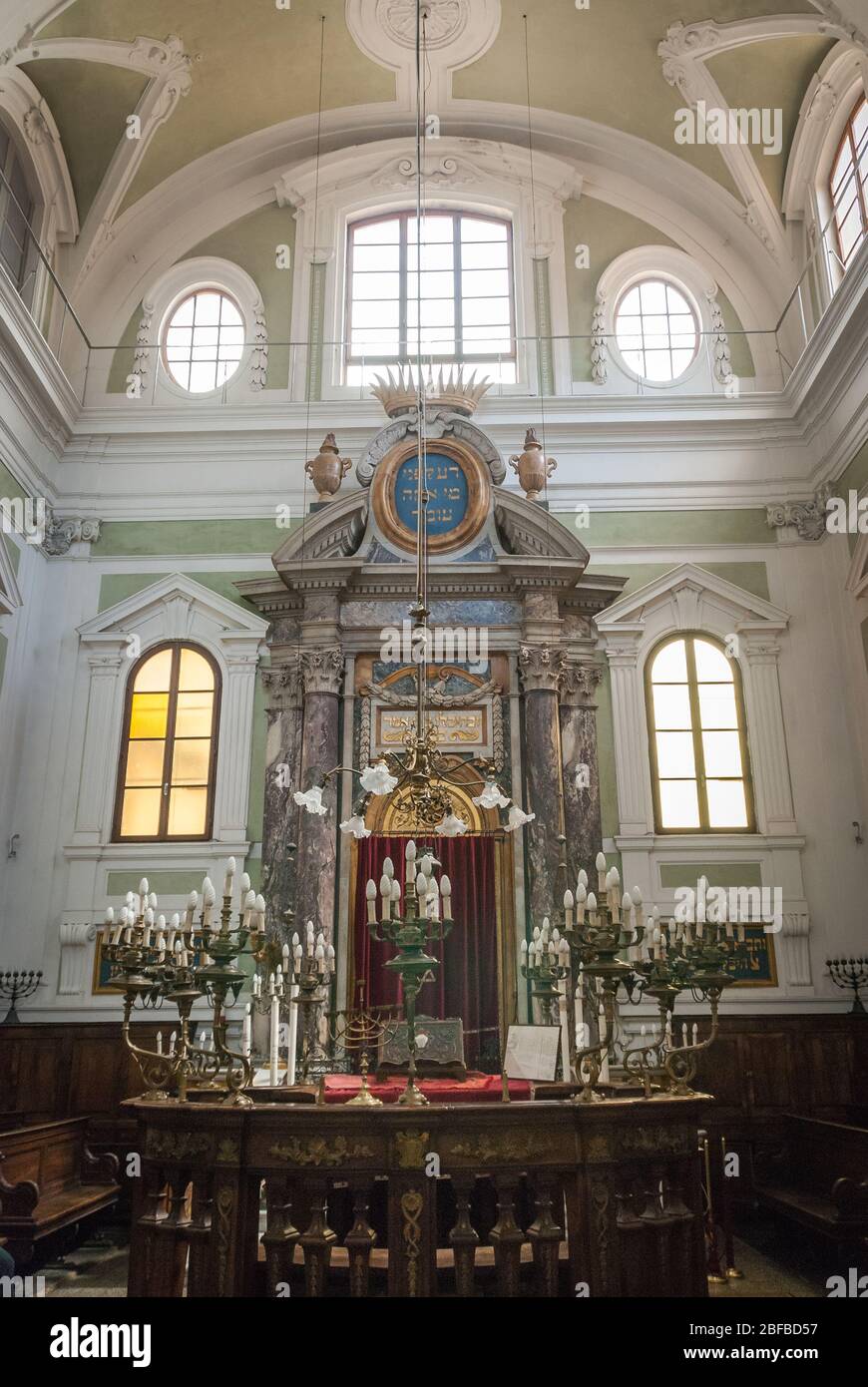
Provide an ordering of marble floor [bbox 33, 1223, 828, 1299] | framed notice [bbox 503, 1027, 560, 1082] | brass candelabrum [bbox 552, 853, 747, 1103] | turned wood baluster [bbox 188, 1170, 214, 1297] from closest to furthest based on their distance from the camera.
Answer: turned wood baluster [bbox 188, 1170, 214, 1297]
brass candelabrum [bbox 552, 853, 747, 1103]
framed notice [bbox 503, 1027, 560, 1082]
marble floor [bbox 33, 1223, 828, 1299]

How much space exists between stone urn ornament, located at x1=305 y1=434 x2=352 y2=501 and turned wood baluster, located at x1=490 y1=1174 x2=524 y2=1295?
7.73 metres

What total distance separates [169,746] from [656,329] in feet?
22.3

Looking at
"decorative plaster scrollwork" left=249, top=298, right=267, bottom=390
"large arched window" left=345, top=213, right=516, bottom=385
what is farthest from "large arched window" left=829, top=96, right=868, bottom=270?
"decorative plaster scrollwork" left=249, top=298, right=267, bottom=390

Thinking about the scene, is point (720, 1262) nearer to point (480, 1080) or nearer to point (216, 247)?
point (480, 1080)

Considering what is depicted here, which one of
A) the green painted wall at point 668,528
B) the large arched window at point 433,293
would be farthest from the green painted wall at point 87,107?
the green painted wall at point 668,528

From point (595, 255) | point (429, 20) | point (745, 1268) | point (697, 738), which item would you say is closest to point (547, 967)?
point (745, 1268)

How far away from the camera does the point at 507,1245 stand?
380 centimetres

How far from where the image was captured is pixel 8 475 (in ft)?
33.8

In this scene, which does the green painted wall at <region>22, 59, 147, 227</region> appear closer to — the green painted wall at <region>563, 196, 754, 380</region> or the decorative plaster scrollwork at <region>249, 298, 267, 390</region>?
the decorative plaster scrollwork at <region>249, 298, 267, 390</region>

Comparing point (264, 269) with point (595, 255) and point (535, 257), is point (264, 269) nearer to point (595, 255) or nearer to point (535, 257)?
point (535, 257)

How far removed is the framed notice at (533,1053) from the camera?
15.8ft

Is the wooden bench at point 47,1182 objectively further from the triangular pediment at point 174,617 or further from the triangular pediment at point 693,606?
the triangular pediment at point 693,606

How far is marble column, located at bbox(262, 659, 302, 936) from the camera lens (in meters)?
9.71
